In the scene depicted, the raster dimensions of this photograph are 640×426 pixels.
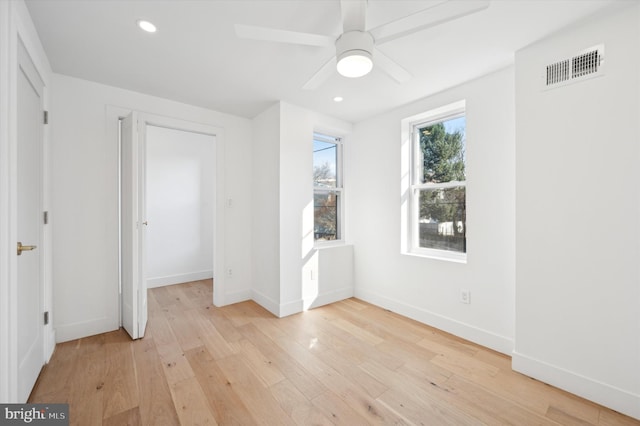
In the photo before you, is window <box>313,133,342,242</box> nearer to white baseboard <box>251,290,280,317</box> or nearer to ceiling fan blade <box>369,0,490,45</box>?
white baseboard <box>251,290,280,317</box>

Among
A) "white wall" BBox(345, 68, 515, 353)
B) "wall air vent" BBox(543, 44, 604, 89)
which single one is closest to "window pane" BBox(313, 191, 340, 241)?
"white wall" BBox(345, 68, 515, 353)

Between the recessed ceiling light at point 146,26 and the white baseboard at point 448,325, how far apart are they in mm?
3359

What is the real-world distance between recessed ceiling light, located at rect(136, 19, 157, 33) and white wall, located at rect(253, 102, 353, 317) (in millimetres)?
1384

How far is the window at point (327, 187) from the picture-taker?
3.57 meters

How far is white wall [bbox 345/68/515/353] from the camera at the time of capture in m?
2.26

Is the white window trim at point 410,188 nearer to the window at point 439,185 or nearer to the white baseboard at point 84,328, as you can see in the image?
the window at point 439,185

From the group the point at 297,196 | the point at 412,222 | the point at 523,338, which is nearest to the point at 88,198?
the point at 297,196

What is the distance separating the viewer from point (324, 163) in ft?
12.0

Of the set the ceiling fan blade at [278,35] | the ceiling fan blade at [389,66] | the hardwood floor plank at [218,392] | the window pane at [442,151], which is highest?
the ceiling fan blade at [278,35]

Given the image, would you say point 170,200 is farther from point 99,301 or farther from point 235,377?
point 235,377

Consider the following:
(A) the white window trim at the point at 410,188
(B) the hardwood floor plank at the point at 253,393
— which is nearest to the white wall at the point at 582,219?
(A) the white window trim at the point at 410,188

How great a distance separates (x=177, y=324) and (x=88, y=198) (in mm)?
1530

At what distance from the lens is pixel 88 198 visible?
8.28 ft

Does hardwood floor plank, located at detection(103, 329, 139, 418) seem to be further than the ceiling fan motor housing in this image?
Yes
